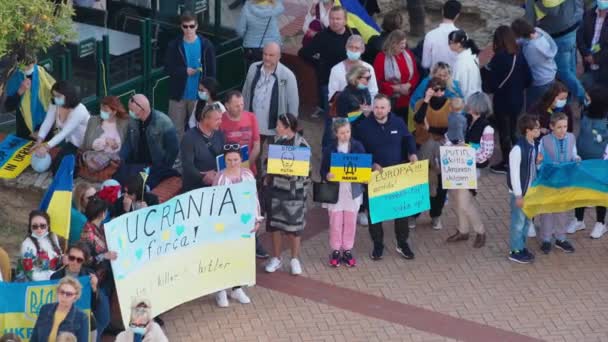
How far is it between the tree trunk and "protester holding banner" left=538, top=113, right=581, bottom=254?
5900 mm

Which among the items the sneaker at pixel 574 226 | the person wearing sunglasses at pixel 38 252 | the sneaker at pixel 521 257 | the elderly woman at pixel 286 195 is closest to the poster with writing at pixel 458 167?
the sneaker at pixel 521 257

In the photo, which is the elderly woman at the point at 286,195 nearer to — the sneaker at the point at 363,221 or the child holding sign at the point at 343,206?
the child holding sign at the point at 343,206

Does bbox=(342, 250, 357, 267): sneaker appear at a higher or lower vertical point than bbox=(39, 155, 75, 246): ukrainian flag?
lower

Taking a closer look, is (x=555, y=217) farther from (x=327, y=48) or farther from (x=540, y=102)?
(x=327, y=48)

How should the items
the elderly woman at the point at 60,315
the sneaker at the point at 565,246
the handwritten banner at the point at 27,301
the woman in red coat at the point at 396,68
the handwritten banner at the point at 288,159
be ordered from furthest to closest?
the woman in red coat at the point at 396,68
the sneaker at the point at 565,246
the handwritten banner at the point at 288,159
the handwritten banner at the point at 27,301
the elderly woman at the point at 60,315

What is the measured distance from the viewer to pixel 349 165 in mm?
13891

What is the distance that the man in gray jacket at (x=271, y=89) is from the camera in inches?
602

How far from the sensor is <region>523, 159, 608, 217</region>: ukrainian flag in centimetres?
1425

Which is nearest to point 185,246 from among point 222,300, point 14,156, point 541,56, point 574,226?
point 222,300

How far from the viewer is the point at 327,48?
16719 mm

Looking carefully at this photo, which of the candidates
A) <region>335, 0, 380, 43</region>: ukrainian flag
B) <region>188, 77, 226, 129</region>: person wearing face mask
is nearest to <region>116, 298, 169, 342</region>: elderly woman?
<region>188, 77, 226, 129</region>: person wearing face mask

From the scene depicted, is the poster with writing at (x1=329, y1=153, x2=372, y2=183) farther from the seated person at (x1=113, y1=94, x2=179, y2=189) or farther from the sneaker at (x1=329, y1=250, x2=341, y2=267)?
the seated person at (x1=113, y1=94, x2=179, y2=189)

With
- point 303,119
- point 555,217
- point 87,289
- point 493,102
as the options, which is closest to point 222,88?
point 303,119

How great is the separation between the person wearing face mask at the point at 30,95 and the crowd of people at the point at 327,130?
15mm
